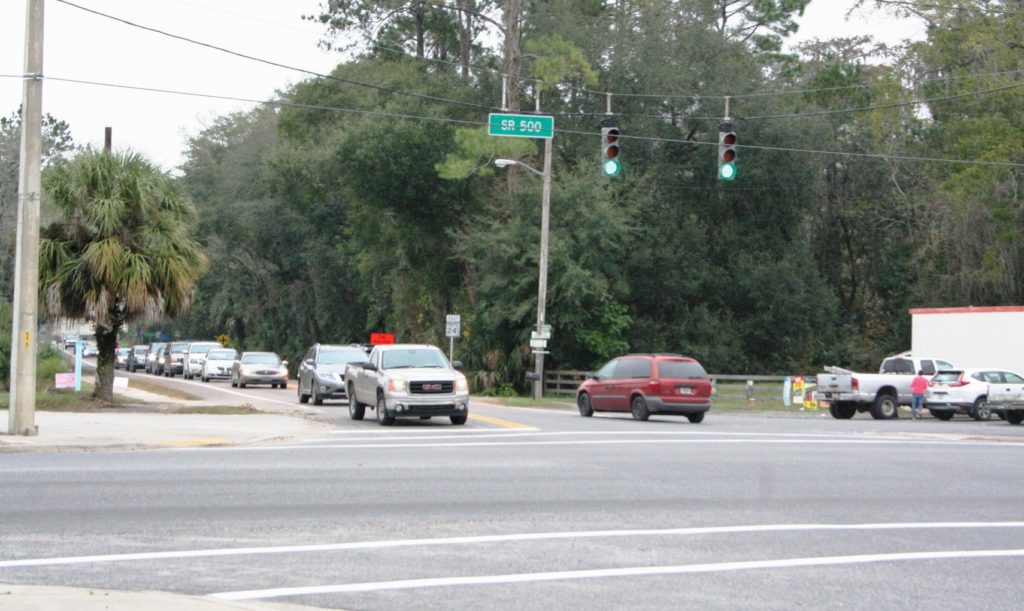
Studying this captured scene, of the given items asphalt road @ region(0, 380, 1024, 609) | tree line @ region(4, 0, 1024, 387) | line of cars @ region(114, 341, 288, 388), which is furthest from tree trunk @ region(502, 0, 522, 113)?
asphalt road @ region(0, 380, 1024, 609)

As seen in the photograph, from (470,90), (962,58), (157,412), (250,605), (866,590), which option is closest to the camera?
→ (250,605)

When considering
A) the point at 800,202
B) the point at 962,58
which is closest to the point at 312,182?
the point at 800,202

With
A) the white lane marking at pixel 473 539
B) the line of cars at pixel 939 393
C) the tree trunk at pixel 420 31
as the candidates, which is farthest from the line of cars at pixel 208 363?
the white lane marking at pixel 473 539

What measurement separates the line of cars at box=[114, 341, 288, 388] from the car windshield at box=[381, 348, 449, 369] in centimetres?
1423

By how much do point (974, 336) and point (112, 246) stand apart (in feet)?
99.5

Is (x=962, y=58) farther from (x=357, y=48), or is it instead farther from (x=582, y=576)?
(x=582, y=576)

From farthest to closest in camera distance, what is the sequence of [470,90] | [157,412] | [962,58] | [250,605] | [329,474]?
1. [470,90]
2. [962,58]
3. [157,412]
4. [329,474]
5. [250,605]

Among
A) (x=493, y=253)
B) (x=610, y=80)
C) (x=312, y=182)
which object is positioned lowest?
(x=493, y=253)

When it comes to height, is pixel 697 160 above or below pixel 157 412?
above

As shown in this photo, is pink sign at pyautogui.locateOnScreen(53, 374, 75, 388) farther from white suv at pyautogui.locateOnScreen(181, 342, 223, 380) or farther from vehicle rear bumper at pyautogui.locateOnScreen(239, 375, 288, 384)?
white suv at pyautogui.locateOnScreen(181, 342, 223, 380)

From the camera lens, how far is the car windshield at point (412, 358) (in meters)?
27.0

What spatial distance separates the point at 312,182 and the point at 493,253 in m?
15.3

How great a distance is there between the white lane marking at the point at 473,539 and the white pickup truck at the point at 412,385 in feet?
46.2

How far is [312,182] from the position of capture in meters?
61.2
